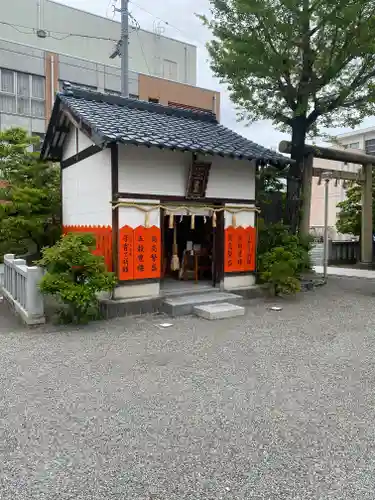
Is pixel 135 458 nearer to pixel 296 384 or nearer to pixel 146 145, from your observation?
pixel 296 384

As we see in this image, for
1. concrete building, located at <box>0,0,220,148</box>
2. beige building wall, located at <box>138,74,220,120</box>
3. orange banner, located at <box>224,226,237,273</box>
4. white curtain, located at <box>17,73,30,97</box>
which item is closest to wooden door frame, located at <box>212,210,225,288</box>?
orange banner, located at <box>224,226,237,273</box>

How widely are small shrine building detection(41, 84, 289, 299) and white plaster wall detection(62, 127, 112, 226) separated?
0.02m

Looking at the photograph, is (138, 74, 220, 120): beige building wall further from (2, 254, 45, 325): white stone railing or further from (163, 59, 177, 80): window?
(2, 254, 45, 325): white stone railing

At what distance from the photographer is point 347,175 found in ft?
49.2

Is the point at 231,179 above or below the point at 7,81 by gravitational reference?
below

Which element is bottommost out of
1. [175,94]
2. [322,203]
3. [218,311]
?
[218,311]

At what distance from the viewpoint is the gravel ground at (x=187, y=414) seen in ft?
9.32

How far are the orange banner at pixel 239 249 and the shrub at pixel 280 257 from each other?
1.11 feet

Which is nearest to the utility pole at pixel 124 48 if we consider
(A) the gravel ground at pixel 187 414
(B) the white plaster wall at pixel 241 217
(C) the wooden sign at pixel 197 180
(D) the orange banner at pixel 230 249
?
(C) the wooden sign at pixel 197 180

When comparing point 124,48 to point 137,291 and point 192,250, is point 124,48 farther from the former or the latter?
point 137,291

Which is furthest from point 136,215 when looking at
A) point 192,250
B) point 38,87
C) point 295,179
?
point 38,87

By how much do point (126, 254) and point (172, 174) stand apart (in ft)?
7.09

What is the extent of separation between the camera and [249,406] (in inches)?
161

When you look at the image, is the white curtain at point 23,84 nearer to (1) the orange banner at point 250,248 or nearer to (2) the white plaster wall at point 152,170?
(2) the white plaster wall at point 152,170
